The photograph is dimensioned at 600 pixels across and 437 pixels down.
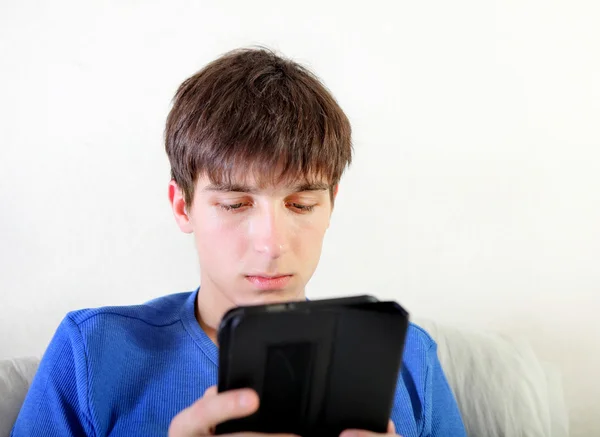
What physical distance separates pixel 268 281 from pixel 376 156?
0.57 meters

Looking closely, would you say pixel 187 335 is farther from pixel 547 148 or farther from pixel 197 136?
pixel 547 148

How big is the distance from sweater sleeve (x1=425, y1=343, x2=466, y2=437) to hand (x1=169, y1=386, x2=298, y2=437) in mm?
404

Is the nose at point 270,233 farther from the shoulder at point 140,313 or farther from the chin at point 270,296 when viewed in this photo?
the shoulder at point 140,313

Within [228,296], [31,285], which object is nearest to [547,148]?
[228,296]

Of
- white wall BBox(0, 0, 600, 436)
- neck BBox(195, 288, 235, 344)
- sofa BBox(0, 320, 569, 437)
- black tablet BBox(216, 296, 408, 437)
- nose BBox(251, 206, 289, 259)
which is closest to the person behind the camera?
black tablet BBox(216, 296, 408, 437)

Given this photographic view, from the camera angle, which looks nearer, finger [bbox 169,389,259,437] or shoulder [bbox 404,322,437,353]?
finger [bbox 169,389,259,437]

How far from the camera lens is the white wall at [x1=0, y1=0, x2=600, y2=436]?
3.88 ft

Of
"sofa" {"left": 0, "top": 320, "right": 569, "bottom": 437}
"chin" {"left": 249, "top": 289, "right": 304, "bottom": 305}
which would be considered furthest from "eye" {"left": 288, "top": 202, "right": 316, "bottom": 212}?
"sofa" {"left": 0, "top": 320, "right": 569, "bottom": 437}

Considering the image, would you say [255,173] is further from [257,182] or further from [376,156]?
[376,156]

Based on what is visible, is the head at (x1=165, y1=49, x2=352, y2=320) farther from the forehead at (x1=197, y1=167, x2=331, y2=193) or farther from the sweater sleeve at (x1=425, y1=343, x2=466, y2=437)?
the sweater sleeve at (x1=425, y1=343, x2=466, y2=437)

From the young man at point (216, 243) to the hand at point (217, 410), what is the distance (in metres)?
0.23

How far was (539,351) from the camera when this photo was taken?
1337 mm

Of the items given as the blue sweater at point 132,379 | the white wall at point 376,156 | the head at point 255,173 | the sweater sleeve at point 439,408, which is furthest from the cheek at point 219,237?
the white wall at point 376,156

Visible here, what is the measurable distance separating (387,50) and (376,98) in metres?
0.09
